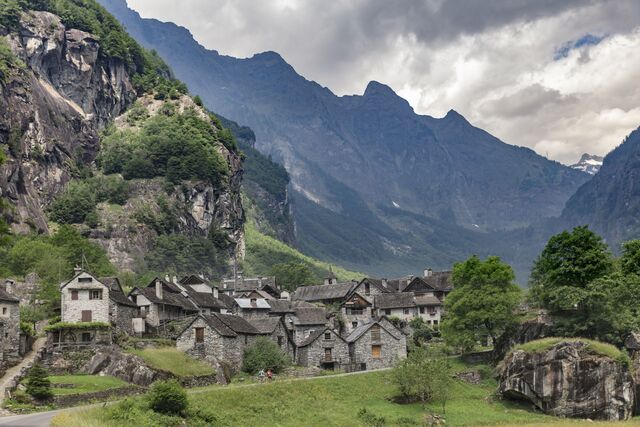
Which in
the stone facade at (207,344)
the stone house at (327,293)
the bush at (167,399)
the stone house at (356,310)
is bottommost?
the bush at (167,399)

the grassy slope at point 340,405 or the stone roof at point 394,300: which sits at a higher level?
the stone roof at point 394,300

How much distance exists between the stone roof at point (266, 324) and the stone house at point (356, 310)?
76.3ft

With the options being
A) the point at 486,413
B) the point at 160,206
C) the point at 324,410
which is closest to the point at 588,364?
the point at 486,413

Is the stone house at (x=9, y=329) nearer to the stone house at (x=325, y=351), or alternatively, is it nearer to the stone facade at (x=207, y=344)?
the stone facade at (x=207, y=344)

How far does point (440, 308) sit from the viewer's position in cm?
12638

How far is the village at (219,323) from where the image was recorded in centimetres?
8006

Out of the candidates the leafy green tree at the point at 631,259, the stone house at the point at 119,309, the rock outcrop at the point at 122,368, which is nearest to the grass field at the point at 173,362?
the rock outcrop at the point at 122,368

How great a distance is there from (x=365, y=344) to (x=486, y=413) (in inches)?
986

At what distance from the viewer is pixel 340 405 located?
245ft

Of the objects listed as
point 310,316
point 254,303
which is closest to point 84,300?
point 254,303

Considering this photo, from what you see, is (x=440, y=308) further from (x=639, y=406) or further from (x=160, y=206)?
(x=160, y=206)

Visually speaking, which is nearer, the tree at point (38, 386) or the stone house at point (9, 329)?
the tree at point (38, 386)

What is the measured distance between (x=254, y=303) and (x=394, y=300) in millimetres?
25797

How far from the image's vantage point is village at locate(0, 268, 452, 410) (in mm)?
80062
